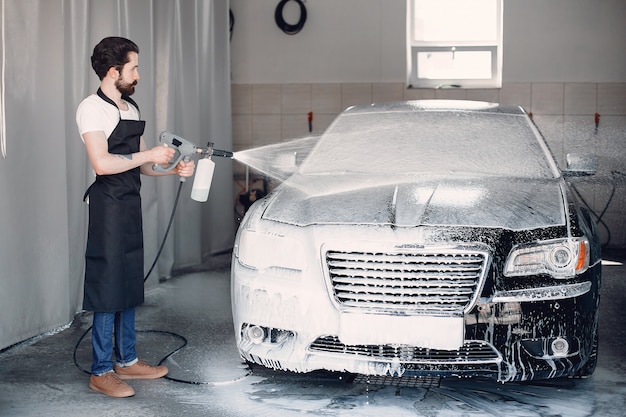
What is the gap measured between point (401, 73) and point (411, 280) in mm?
5876

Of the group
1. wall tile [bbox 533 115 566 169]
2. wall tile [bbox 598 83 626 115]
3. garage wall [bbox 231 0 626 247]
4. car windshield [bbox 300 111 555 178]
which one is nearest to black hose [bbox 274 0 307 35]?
garage wall [bbox 231 0 626 247]

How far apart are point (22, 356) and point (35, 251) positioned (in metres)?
0.65

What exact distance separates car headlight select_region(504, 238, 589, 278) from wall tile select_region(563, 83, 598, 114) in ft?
18.3

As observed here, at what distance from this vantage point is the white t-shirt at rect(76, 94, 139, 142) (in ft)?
Answer: 12.4

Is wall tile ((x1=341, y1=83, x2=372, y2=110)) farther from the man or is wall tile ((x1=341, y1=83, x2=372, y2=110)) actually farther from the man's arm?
the man's arm

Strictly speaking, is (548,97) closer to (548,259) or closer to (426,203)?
(426,203)

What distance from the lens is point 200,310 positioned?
5859 millimetres

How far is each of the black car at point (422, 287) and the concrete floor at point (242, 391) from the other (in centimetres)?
21

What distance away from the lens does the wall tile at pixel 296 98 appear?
9352 mm

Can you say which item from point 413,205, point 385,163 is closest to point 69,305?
point 385,163

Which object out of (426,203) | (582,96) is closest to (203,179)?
(426,203)

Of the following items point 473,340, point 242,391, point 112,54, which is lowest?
point 242,391

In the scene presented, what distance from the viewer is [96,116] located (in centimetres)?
380

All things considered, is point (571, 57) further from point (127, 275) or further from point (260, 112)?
point (127, 275)
